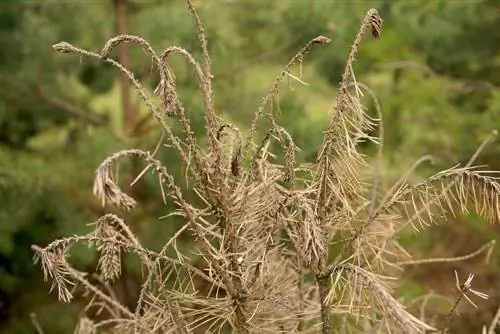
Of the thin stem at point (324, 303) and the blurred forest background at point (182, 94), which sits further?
the blurred forest background at point (182, 94)

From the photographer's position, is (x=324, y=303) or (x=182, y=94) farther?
(x=182, y=94)

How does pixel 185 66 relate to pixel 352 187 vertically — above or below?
below

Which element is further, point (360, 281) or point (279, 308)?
point (279, 308)

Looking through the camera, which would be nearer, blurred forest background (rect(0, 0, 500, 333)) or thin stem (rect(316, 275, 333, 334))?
thin stem (rect(316, 275, 333, 334))

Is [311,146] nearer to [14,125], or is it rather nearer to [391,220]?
[391,220]

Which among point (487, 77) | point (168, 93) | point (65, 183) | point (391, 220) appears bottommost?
point (65, 183)

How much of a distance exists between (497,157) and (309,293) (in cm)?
279

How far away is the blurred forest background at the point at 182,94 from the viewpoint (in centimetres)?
488

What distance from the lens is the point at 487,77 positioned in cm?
609

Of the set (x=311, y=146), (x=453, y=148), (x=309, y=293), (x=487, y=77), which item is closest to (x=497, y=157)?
(x=453, y=148)

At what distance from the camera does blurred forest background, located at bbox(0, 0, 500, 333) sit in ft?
16.0

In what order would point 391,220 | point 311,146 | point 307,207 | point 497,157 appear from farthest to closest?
point 497,157
point 311,146
point 391,220
point 307,207

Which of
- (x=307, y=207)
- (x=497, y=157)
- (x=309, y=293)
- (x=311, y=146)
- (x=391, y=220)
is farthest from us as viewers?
(x=497, y=157)

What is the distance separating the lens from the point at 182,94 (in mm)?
4602
